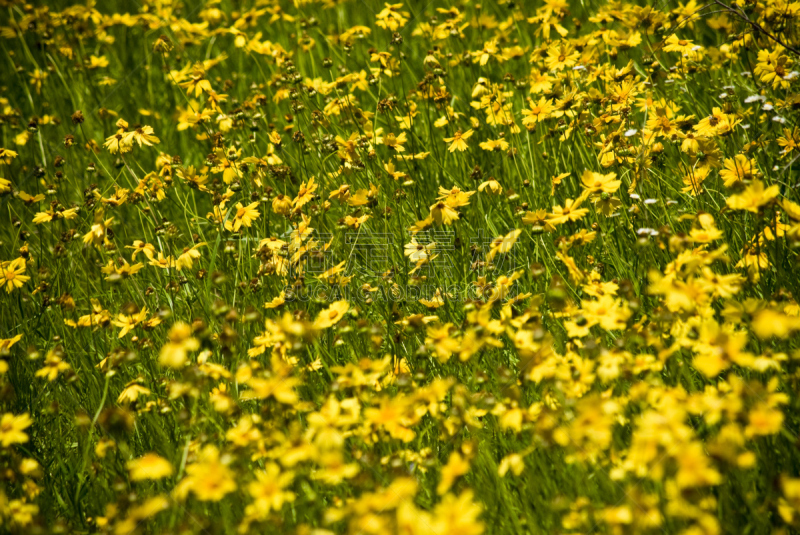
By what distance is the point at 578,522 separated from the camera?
140 cm

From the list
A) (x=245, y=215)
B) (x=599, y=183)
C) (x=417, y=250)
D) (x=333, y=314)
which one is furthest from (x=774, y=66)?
(x=245, y=215)

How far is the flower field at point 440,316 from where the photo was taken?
4.72 ft

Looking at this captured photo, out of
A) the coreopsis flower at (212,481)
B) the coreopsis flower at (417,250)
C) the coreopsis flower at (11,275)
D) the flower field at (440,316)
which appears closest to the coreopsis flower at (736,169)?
the flower field at (440,316)

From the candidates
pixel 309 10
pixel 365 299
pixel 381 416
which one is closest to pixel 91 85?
pixel 309 10

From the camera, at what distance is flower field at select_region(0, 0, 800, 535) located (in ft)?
4.72

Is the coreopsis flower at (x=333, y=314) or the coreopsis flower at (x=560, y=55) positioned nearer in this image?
A: the coreopsis flower at (x=333, y=314)

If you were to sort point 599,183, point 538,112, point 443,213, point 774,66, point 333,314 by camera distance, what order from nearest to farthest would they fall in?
point 333,314 → point 599,183 → point 443,213 → point 774,66 → point 538,112

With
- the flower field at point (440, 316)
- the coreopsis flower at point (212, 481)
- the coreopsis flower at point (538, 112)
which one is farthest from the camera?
the coreopsis flower at point (538, 112)

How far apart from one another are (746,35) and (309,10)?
122 inches

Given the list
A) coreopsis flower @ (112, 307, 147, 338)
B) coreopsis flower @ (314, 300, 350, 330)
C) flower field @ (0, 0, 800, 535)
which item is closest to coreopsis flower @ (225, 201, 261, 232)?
flower field @ (0, 0, 800, 535)

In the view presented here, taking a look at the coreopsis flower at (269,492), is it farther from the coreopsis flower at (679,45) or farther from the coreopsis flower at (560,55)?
the coreopsis flower at (679,45)

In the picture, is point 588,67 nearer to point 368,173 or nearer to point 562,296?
point 368,173

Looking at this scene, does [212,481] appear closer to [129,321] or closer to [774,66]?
[129,321]

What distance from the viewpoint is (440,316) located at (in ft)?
7.84
